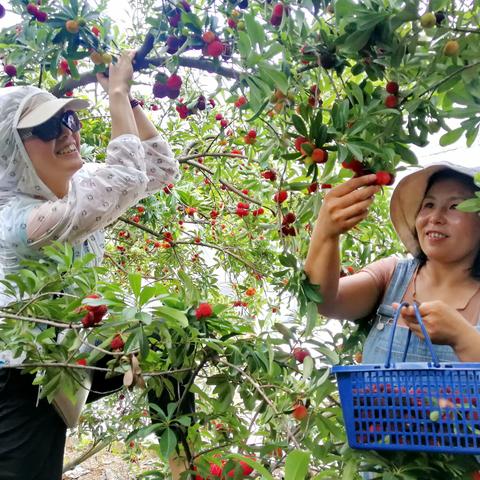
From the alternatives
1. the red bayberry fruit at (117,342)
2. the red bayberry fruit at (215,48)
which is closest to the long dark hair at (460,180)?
the red bayberry fruit at (215,48)

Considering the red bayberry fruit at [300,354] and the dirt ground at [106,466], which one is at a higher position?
the red bayberry fruit at [300,354]

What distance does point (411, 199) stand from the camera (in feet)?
4.43

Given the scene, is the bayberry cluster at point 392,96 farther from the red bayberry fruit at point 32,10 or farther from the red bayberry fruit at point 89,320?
the red bayberry fruit at point 32,10

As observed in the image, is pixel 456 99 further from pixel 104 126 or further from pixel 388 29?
pixel 104 126

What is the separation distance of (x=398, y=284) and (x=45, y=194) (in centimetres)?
95

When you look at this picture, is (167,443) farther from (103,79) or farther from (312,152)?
(103,79)

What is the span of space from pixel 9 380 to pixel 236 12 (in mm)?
1017

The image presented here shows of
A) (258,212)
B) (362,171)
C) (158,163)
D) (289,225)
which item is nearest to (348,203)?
(362,171)

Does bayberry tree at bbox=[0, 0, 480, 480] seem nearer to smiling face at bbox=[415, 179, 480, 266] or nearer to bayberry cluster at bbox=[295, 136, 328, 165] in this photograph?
bayberry cluster at bbox=[295, 136, 328, 165]

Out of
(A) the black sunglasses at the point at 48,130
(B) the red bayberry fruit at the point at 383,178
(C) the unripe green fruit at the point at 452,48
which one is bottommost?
(B) the red bayberry fruit at the point at 383,178

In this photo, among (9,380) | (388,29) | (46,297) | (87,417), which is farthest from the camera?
(87,417)

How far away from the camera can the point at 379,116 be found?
107 centimetres

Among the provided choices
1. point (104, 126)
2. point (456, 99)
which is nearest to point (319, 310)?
point (456, 99)

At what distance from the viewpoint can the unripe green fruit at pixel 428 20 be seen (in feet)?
3.18
